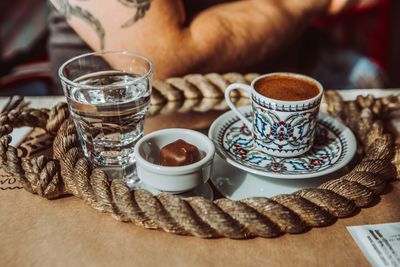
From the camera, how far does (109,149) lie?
25.8 inches

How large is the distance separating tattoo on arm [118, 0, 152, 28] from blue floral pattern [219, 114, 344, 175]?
318mm

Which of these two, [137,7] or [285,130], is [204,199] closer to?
[285,130]

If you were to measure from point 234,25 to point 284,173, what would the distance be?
0.51m

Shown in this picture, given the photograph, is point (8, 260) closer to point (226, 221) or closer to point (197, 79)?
point (226, 221)

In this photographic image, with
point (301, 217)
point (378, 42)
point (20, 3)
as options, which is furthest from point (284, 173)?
point (20, 3)

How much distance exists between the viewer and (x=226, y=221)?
0.51m

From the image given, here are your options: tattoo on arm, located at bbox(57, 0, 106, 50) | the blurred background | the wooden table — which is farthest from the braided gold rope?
the blurred background

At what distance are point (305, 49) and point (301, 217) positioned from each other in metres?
0.91

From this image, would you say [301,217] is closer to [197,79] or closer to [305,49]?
[197,79]

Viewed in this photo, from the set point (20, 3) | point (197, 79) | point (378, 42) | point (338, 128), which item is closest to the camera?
point (338, 128)

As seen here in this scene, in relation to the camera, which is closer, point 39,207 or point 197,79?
point 39,207

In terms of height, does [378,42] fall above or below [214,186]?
below

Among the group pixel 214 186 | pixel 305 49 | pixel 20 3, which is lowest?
pixel 20 3

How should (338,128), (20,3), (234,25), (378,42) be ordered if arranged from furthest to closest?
(20,3), (378,42), (234,25), (338,128)
